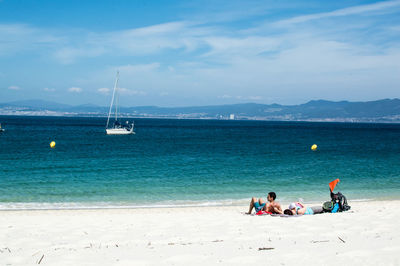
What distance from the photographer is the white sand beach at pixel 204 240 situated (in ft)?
22.3

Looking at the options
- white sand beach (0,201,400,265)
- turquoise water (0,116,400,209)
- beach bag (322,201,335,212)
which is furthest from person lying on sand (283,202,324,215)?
turquoise water (0,116,400,209)

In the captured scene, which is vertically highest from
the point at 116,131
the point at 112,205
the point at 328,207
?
the point at 328,207

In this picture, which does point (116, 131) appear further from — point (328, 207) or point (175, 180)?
point (328, 207)

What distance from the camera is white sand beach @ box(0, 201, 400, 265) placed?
679cm

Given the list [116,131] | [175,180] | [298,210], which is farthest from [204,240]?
[116,131]

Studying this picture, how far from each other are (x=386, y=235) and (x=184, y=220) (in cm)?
561

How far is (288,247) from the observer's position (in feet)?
24.8

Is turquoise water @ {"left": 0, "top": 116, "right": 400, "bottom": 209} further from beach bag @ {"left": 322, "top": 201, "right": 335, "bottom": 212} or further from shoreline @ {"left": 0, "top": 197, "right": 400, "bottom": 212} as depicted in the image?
beach bag @ {"left": 322, "top": 201, "right": 335, "bottom": 212}

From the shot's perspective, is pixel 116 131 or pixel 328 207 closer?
pixel 328 207

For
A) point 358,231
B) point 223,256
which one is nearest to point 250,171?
point 358,231

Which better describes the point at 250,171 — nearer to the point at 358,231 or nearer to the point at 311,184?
the point at 311,184

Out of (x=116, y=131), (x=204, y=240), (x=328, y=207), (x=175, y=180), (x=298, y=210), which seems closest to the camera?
(x=204, y=240)

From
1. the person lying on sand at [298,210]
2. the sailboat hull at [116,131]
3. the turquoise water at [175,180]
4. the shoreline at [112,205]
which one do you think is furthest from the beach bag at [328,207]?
the sailboat hull at [116,131]

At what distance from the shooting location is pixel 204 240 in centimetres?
861
